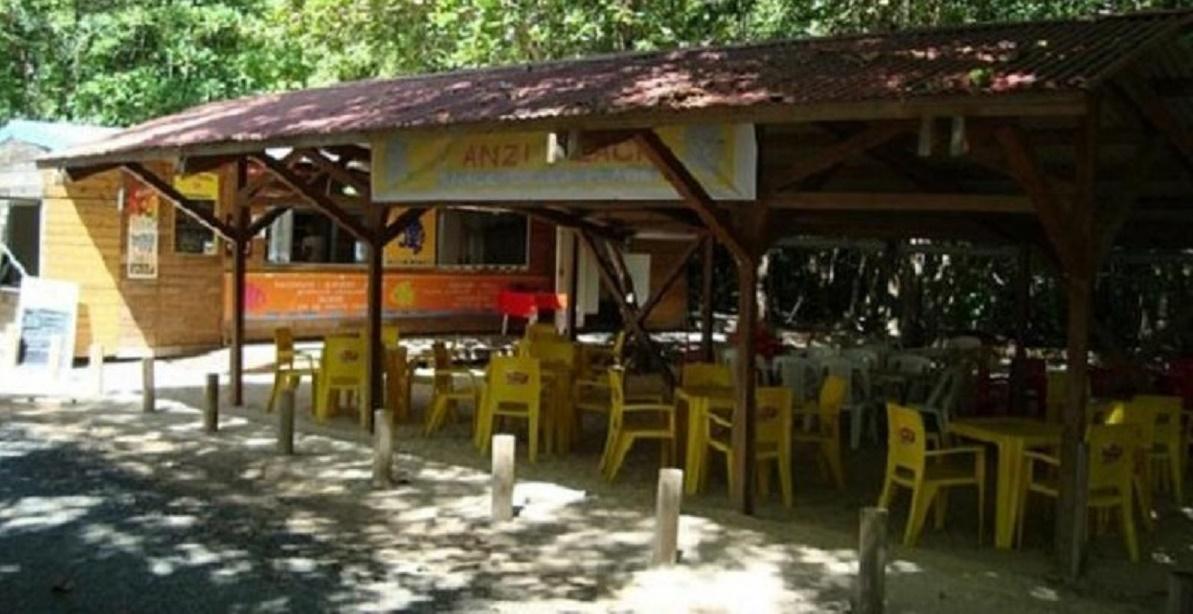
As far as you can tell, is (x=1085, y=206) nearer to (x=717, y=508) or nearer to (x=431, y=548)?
(x=717, y=508)

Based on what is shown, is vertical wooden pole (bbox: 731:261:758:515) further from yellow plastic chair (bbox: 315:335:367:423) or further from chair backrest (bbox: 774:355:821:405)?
yellow plastic chair (bbox: 315:335:367:423)

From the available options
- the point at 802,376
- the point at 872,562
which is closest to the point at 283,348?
the point at 802,376

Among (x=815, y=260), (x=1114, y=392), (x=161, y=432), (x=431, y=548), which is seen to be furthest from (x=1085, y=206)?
(x=815, y=260)

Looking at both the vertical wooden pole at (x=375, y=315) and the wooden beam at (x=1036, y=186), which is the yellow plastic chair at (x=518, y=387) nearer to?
the vertical wooden pole at (x=375, y=315)

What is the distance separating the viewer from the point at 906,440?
704 centimetres

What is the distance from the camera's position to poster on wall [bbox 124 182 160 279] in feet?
49.9

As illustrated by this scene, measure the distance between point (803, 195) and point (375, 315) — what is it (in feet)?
15.3

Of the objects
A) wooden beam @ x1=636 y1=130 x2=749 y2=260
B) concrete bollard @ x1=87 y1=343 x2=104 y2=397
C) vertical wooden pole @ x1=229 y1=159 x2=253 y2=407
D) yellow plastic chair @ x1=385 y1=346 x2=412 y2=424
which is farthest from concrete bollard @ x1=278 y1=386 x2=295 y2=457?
concrete bollard @ x1=87 y1=343 x2=104 y2=397

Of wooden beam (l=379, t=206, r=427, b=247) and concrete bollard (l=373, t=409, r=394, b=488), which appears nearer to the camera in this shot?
concrete bollard (l=373, t=409, r=394, b=488)

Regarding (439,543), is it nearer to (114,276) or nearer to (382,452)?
(382,452)

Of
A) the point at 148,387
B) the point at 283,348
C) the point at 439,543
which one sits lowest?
the point at 439,543

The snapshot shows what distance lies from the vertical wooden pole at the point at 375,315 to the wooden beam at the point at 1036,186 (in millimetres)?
5876

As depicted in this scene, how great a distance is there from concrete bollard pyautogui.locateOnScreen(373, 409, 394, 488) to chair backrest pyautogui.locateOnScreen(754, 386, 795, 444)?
250 centimetres

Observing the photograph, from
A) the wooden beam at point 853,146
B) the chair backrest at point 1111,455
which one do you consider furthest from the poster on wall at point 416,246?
the chair backrest at point 1111,455
